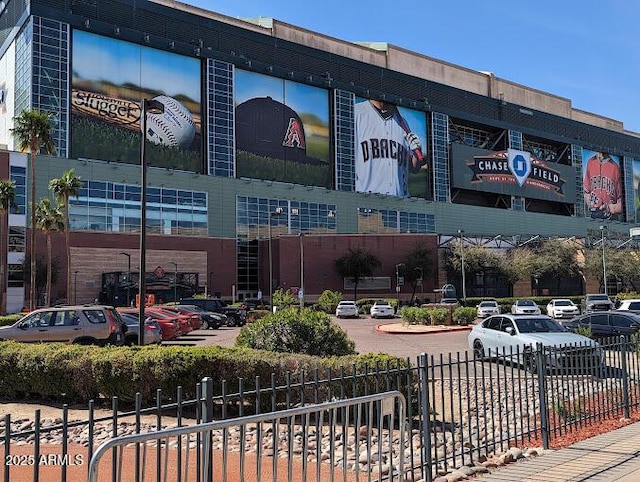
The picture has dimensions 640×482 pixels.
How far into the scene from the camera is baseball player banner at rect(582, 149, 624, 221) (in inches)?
4673

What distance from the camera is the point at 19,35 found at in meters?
67.2

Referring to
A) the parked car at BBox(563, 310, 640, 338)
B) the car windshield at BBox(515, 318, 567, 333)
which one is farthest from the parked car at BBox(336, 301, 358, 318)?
the car windshield at BBox(515, 318, 567, 333)

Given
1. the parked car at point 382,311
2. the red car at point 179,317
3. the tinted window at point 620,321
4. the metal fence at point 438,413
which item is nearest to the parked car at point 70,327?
the metal fence at point 438,413

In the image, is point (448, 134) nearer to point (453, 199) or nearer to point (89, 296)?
point (453, 199)

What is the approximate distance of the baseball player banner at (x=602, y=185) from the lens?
11871cm

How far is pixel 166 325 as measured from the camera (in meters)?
27.4

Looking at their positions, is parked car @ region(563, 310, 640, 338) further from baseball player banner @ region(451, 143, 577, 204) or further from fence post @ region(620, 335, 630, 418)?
baseball player banner @ region(451, 143, 577, 204)

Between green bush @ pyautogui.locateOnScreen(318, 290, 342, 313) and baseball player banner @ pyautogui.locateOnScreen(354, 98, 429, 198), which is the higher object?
baseball player banner @ pyautogui.locateOnScreen(354, 98, 429, 198)

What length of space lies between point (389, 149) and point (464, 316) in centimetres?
5808

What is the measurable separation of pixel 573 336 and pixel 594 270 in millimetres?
71743

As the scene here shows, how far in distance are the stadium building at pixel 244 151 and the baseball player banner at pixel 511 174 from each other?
33 centimetres

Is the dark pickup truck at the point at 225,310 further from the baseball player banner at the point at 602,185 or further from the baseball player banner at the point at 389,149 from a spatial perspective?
the baseball player banner at the point at 602,185


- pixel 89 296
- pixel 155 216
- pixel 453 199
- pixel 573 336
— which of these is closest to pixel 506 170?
pixel 453 199

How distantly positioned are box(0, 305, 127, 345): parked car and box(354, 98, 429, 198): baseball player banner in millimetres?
70224
